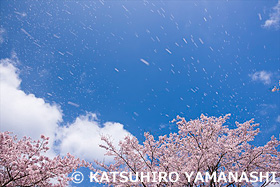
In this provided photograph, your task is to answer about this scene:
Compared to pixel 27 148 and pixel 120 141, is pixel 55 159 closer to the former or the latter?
pixel 27 148

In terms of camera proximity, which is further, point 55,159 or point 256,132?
point 256,132

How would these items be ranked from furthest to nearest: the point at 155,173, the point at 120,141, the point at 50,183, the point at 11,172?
1. the point at 120,141
2. the point at 155,173
3. the point at 50,183
4. the point at 11,172

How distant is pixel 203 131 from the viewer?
12.8 metres


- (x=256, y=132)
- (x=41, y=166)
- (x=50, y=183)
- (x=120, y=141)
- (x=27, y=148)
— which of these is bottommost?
(x=50, y=183)

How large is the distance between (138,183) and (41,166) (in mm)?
4998

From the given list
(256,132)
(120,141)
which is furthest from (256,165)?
(120,141)

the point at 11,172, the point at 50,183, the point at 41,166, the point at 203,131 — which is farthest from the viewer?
the point at 203,131

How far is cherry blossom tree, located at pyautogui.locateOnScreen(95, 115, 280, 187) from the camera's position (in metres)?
10.2

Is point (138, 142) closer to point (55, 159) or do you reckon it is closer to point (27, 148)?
point (55, 159)

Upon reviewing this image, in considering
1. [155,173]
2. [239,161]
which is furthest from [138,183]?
[239,161]

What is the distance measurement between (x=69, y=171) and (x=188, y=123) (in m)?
8.06

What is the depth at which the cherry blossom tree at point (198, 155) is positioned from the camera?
10.2m

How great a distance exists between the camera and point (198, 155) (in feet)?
33.7

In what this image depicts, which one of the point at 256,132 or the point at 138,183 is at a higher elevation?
the point at 256,132
